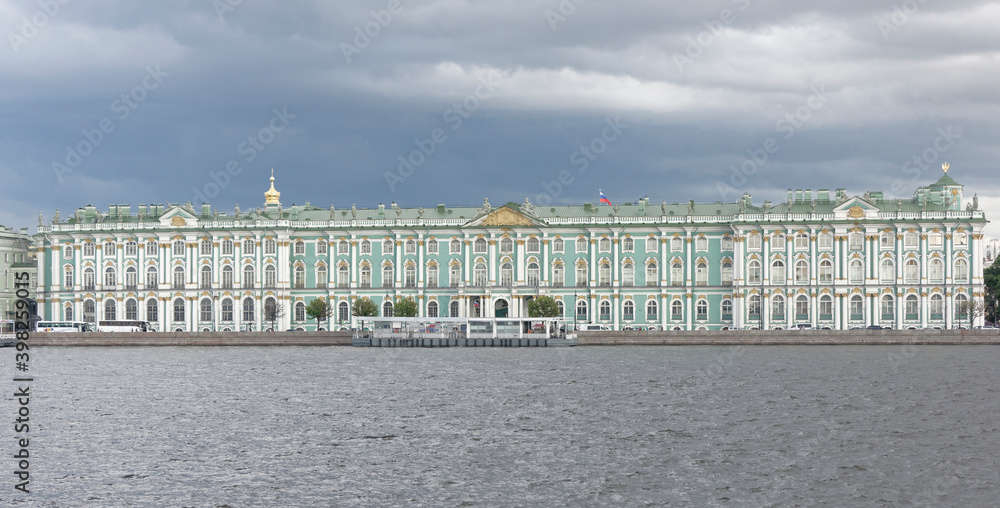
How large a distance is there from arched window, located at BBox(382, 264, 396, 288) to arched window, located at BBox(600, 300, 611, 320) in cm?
1686

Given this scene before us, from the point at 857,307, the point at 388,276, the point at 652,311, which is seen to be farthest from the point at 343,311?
the point at 857,307

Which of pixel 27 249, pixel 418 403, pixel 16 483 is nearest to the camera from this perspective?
pixel 16 483

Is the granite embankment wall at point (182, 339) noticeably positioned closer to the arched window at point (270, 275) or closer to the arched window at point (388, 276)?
the arched window at point (388, 276)

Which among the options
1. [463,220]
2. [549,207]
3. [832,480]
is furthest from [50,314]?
[832,480]

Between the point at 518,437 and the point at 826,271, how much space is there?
64.6m

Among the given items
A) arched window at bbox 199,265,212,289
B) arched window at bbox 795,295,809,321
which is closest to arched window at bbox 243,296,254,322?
arched window at bbox 199,265,212,289

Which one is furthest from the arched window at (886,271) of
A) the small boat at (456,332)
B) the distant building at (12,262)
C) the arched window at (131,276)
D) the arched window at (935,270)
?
the distant building at (12,262)

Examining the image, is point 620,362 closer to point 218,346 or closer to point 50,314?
point 218,346

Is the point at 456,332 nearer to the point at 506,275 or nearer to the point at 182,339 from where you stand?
the point at 506,275

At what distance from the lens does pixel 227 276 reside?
102750mm

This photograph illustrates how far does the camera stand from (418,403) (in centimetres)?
4356

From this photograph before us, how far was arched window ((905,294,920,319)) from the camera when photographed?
9262 cm

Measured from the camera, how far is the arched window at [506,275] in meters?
99.5

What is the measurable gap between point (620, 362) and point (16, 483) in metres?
41.6
